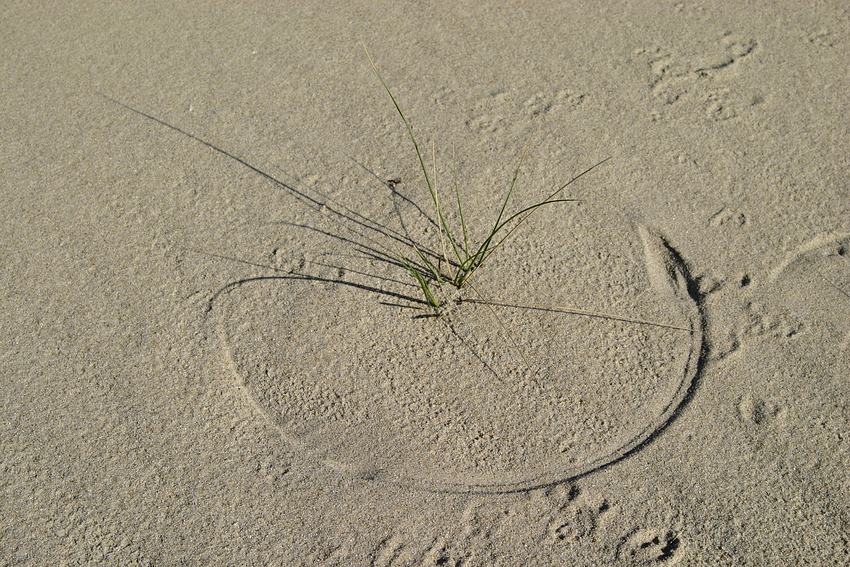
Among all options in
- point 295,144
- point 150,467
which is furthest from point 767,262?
point 150,467

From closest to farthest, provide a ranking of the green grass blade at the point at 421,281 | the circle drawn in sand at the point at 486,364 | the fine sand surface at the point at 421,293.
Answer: the fine sand surface at the point at 421,293, the circle drawn in sand at the point at 486,364, the green grass blade at the point at 421,281

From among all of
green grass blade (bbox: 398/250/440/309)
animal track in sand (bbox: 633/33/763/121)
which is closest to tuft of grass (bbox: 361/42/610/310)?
green grass blade (bbox: 398/250/440/309)

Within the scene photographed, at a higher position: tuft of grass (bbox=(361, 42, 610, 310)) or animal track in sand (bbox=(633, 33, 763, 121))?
animal track in sand (bbox=(633, 33, 763, 121))

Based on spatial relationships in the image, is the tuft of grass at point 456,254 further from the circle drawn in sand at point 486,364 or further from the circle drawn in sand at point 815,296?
the circle drawn in sand at point 815,296

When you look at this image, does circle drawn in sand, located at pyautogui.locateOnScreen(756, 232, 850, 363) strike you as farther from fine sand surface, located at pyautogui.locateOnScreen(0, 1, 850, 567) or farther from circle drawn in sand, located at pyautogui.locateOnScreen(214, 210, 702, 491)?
circle drawn in sand, located at pyautogui.locateOnScreen(214, 210, 702, 491)

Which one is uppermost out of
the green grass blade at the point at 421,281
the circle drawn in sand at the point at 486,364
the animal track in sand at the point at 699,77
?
the animal track in sand at the point at 699,77

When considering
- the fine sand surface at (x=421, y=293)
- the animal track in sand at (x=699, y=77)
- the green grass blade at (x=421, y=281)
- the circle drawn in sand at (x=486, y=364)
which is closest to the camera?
the fine sand surface at (x=421, y=293)

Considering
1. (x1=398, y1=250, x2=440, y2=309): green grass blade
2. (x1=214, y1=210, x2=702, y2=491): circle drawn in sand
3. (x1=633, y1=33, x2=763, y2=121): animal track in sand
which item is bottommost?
(x1=214, y1=210, x2=702, y2=491): circle drawn in sand

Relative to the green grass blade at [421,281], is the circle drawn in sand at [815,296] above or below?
below

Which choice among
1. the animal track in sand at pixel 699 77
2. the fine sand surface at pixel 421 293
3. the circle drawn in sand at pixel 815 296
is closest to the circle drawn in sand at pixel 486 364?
the fine sand surface at pixel 421 293

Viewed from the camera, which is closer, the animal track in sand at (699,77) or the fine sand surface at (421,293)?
the fine sand surface at (421,293)
